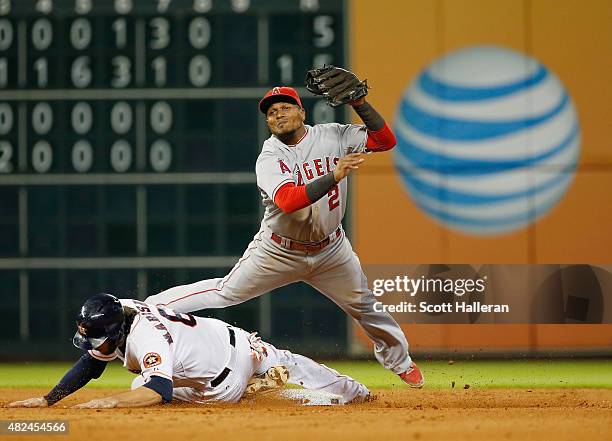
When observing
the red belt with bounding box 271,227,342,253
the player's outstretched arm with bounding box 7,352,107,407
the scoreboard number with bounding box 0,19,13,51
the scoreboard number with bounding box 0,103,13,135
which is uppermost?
the scoreboard number with bounding box 0,19,13,51

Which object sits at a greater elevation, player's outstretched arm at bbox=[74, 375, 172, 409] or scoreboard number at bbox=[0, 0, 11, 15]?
scoreboard number at bbox=[0, 0, 11, 15]

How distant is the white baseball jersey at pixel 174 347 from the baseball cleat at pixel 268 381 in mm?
293

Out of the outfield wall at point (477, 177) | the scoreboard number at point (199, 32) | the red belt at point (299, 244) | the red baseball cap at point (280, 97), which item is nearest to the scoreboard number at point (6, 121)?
the scoreboard number at point (199, 32)

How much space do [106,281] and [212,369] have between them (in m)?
3.17

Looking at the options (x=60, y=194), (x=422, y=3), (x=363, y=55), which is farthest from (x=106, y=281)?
(x=422, y=3)

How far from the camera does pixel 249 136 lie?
7.95 m

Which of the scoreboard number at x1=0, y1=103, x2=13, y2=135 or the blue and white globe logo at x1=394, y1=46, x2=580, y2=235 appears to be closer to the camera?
the scoreboard number at x1=0, y1=103, x2=13, y2=135

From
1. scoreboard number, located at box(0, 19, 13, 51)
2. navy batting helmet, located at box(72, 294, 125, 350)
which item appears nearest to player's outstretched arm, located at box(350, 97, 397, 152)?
navy batting helmet, located at box(72, 294, 125, 350)

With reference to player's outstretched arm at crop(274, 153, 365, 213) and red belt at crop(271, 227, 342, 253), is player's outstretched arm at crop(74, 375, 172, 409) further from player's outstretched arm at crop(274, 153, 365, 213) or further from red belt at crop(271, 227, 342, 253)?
red belt at crop(271, 227, 342, 253)

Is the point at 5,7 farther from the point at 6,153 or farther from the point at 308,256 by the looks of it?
the point at 308,256

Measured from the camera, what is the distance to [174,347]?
481 cm

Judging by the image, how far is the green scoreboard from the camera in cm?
791

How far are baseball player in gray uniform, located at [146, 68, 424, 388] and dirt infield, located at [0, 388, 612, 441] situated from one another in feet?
1.73

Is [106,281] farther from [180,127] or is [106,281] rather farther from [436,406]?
[436,406]
